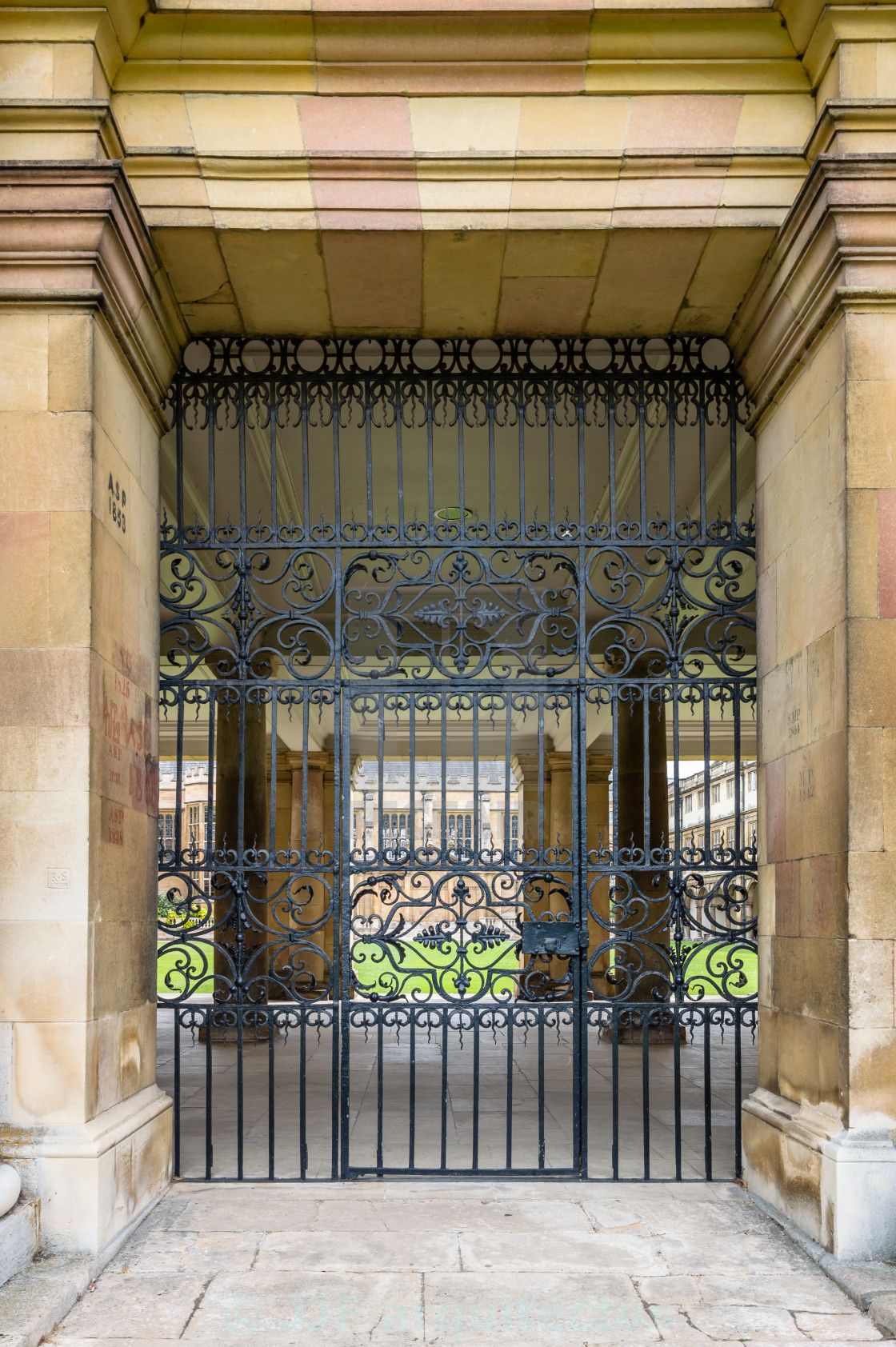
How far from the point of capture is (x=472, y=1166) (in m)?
5.90

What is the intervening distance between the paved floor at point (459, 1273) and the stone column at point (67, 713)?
16.1 inches

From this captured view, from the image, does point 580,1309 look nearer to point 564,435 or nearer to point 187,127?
point 187,127

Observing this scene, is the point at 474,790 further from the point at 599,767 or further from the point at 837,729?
the point at 599,767

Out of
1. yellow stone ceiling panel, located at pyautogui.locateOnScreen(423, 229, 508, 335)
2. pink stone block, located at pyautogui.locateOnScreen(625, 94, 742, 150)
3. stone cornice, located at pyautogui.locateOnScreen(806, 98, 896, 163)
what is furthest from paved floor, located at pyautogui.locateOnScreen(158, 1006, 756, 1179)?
pink stone block, located at pyautogui.locateOnScreen(625, 94, 742, 150)

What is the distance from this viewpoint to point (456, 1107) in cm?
789

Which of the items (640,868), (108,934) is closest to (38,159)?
(108,934)

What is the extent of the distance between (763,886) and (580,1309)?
2.25m

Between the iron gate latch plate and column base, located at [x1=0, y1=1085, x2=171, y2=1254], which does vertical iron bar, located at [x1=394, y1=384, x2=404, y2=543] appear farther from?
column base, located at [x1=0, y1=1085, x2=171, y2=1254]

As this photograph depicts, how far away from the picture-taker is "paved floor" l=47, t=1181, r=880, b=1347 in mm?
4074

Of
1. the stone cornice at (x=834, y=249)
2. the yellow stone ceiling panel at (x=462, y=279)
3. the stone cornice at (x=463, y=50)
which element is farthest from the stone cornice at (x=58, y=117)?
the stone cornice at (x=834, y=249)

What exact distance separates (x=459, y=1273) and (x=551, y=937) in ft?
Result: 5.77

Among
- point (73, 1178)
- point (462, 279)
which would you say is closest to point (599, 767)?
point (462, 279)

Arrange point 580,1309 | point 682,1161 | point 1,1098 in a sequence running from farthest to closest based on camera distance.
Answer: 1. point 682,1161
2. point 1,1098
3. point 580,1309

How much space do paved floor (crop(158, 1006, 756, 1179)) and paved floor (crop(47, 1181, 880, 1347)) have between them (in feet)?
1.59
